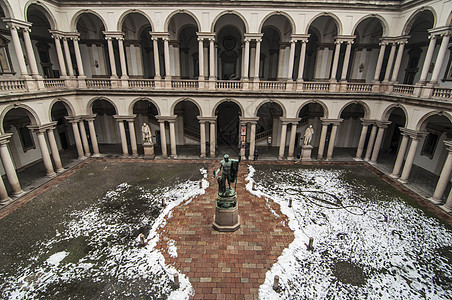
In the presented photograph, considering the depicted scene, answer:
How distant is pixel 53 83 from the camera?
18.4 meters

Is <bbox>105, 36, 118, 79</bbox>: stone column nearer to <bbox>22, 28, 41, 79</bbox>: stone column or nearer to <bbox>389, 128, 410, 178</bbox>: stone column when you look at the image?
<bbox>22, 28, 41, 79</bbox>: stone column

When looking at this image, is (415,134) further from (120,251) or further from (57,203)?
(57,203)

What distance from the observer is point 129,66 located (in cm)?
2334

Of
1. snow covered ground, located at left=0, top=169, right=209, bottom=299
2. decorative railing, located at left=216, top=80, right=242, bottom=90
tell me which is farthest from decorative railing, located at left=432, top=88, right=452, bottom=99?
snow covered ground, located at left=0, top=169, right=209, bottom=299

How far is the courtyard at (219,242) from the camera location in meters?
8.90

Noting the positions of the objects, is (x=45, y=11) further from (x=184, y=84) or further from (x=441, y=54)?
(x=441, y=54)

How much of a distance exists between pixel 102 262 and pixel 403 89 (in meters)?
23.5

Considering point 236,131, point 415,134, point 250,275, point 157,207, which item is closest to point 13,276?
point 157,207

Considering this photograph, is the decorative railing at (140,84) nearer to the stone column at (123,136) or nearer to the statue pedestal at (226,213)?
the stone column at (123,136)

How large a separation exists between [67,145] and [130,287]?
21.5m

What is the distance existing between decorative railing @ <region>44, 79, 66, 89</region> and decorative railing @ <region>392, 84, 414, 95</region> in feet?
91.3

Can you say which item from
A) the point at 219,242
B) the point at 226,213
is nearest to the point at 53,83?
the point at 226,213

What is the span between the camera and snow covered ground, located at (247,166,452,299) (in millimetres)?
8891

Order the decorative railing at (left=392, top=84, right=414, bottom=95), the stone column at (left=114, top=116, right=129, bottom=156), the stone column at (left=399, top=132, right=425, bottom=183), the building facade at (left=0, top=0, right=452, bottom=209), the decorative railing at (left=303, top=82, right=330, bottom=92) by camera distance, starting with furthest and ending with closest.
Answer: the stone column at (left=114, top=116, right=129, bottom=156), the decorative railing at (left=303, top=82, right=330, bottom=92), the decorative railing at (left=392, top=84, right=414, bottom=95), the stone column at (left=399, top=132, right=425, bottom=183), the building facade at (left=0, top=0, right=452, bottom=209)
